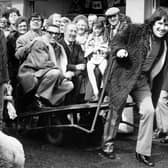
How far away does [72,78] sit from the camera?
23.2 feet

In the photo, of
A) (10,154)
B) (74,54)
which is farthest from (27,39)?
(10,154)

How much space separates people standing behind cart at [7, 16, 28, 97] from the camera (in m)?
7.13

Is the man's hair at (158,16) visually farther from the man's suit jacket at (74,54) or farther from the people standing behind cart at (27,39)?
the people standing behind cart at (27,39)

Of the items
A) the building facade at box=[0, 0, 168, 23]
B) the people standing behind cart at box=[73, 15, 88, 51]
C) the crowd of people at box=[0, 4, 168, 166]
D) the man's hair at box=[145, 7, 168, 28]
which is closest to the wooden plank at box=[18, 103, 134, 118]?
the crowd of people at box=[0, 4, 168, 166]

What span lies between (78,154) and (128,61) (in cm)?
141

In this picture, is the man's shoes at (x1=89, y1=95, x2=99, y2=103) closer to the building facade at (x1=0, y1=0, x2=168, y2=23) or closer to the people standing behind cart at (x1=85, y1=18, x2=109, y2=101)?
the people standing behind cart at (x1=85, y1=18, x2=109, y2=101)

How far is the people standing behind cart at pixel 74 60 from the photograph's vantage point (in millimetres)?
7055

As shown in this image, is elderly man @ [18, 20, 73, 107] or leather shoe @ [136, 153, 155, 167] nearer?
leather shoe @ [136, 153, 155, 167]

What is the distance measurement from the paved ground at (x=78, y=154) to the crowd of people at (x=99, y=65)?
0.17 metres

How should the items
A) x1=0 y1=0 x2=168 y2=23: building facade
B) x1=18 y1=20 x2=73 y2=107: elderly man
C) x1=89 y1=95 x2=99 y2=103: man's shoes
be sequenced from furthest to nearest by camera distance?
x1=0 y1=0 x2=168 y2=23: building facade → x1=89 y1=95 x2=99 y2=103: man's shoes → x1=18 y1=20 x2=73 y2=107: elderly man

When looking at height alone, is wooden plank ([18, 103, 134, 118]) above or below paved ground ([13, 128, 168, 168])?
above

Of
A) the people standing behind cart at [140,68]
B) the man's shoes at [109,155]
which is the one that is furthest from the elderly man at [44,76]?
the man's shoes at [109,155]

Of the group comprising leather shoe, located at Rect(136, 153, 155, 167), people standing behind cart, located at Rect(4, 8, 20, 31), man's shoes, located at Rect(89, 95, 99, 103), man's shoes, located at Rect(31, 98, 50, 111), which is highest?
people standing behind cart, located at Rect(4, 8, 20, 31)

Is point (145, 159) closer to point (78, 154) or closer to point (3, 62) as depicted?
point (78, 154)
